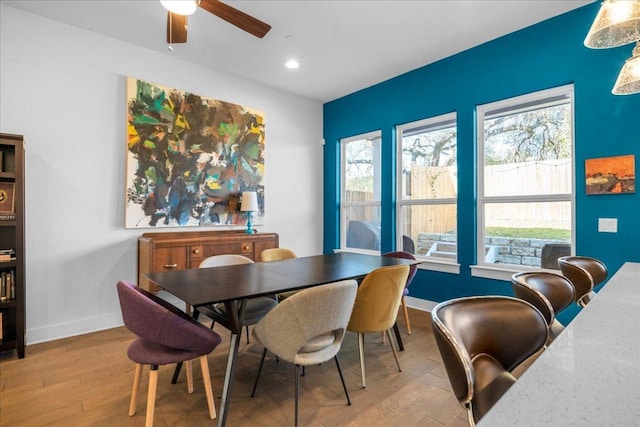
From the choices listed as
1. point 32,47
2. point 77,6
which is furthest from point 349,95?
point 32,47

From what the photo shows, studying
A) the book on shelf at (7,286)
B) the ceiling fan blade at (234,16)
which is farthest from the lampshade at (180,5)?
the book on shelf at (7,286)

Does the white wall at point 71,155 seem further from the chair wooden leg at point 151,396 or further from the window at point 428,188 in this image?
the window at point 428,188

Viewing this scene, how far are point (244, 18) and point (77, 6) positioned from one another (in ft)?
5.96

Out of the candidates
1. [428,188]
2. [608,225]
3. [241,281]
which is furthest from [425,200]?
[241,281]

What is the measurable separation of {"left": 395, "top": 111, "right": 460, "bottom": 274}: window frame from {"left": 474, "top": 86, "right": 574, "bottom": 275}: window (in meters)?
0.32

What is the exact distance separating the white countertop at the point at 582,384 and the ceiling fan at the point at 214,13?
2386mm

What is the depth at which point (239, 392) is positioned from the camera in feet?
7.15

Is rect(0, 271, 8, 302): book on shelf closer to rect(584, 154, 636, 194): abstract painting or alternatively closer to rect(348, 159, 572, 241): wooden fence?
rect(348, 159, 572, 241): wooden fence

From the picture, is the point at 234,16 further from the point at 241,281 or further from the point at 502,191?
the point at 502,191

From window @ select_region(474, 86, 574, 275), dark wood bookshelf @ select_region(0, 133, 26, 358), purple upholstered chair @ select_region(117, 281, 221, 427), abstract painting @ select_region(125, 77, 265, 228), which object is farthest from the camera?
abstract painting @ select_region(125, 77, 265, 228)

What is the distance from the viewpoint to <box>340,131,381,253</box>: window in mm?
4855

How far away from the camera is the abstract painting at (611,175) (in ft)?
8.79

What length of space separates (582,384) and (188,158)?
4049 millimetres

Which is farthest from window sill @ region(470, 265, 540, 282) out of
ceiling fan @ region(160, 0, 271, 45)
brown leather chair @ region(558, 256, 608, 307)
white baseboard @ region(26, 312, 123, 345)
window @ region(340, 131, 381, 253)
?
white baseboard @ region(26, 312, 123, 345)
